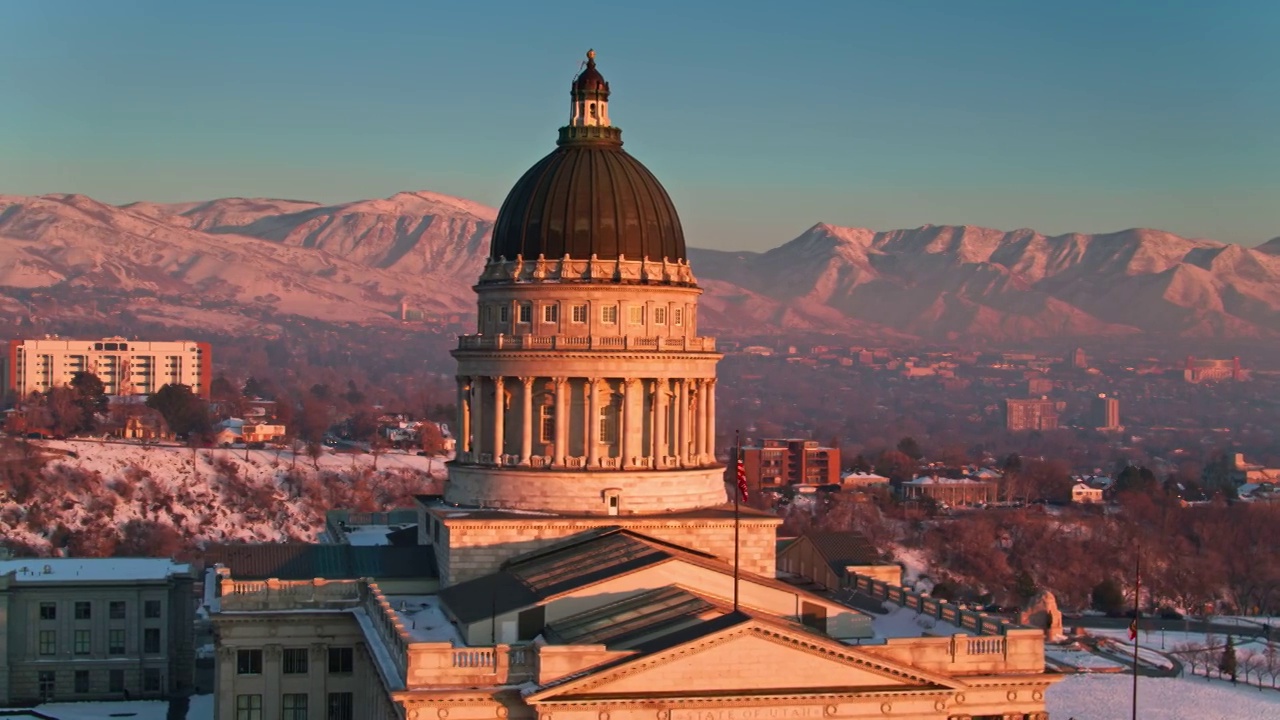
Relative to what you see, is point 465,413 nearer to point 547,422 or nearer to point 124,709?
point 547,422

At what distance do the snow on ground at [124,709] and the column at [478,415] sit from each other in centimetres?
1981

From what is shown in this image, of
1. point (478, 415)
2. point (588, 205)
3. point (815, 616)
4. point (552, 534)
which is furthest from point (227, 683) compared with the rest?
point (815, 616)

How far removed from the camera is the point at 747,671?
6172 centimetres

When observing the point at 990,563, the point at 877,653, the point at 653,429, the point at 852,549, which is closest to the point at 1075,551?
the point at 990,563

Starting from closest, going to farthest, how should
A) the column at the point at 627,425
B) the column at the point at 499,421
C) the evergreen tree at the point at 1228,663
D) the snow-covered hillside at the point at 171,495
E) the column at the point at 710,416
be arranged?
1. the column at the point at 627,425
2. the column at the point at 499,421
3. the column at the point at 710,416
4. the evergreen tree at the point at 1228,663
5. the snow-covered hillside at the point at 171,495

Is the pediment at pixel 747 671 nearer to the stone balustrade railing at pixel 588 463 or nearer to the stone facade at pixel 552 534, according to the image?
the stone facade at pixel 552 534

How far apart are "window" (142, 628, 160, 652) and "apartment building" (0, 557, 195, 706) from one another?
0.05m

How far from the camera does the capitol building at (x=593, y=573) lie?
2436 inches

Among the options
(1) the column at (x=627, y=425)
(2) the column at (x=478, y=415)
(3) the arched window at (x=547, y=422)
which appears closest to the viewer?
(1) the column at (x=627, y=425)

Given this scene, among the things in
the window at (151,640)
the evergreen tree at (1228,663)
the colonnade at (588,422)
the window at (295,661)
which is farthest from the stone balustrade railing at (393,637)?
the evergreen tree at (1228,663)

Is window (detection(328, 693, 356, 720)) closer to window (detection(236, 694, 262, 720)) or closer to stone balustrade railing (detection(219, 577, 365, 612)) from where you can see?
window (detection(236, 694, 262, 720))

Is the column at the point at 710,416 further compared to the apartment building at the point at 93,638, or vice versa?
the apartment building at the point at 93,638

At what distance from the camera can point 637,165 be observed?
85562 millimetres

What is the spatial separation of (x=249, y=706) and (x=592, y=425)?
17.1 m
